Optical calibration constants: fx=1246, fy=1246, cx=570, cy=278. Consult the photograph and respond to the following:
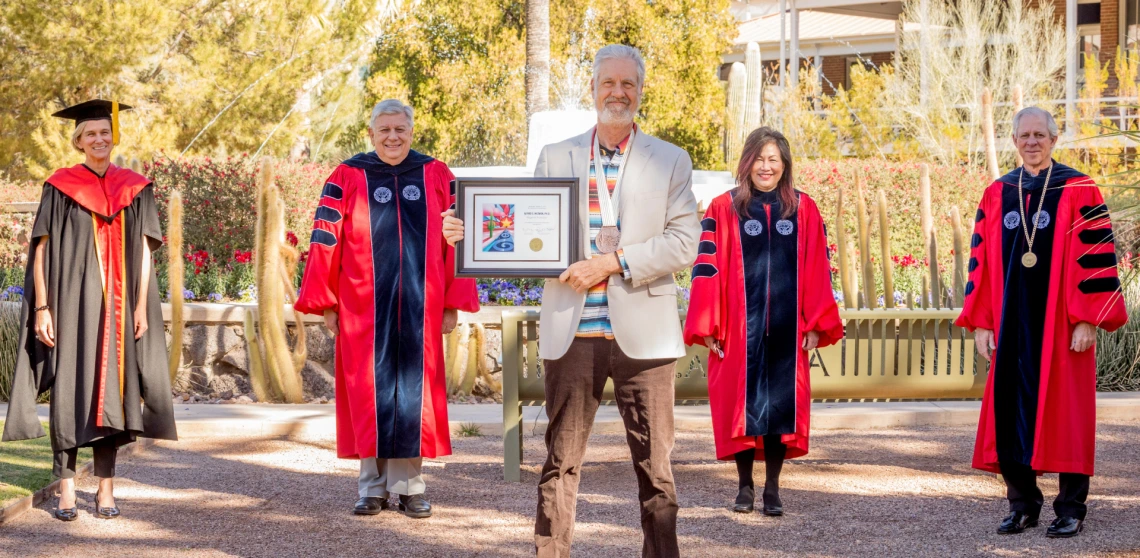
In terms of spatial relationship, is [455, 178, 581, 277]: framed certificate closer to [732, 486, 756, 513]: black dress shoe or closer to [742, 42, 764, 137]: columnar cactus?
[732, 486, 756, 513]: black dress shoe

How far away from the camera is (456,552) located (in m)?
5.05

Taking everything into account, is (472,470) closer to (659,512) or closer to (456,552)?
(456,552)

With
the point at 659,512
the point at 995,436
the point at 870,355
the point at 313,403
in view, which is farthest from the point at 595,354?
the point at 313,403

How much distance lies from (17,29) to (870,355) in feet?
54.3

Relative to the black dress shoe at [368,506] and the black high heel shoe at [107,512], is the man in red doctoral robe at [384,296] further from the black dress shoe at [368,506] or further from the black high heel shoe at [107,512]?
the black high heel shoe at [107,512]

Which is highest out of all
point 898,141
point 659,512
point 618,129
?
point 898,141

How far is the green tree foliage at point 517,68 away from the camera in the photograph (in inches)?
917

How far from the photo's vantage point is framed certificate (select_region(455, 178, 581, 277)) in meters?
4.06

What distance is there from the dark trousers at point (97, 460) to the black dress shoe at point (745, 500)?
2870 millimetres

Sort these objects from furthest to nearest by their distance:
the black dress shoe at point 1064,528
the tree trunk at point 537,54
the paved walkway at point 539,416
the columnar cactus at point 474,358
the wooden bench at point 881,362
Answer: the tree trunk at point 537,54 → the columnar cactus at point 474,358 → the paved walkway at point 539,416 → the wooden bench at point 881,362 → the black dress shoe at point 1064,528

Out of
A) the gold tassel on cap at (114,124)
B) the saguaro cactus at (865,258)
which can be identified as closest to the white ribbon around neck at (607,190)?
the gold tassel on cap at (114,124)

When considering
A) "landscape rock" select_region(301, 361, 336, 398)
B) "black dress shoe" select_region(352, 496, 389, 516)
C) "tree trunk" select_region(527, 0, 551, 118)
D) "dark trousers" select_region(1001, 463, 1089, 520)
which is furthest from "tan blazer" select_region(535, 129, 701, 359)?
"tree trunk" select_region(527, 0, 551, 118)

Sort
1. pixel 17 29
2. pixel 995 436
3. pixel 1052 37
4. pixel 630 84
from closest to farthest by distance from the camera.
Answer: pixel 630 84 < pixel 995 436 < pixel 17 29 < pixel 1052 37

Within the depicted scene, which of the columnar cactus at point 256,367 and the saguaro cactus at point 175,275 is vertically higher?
the saguaro cactus at point 175,275
